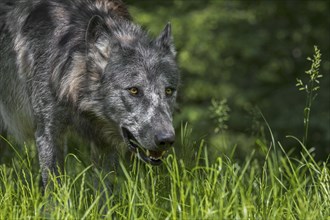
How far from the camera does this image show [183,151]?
5559 mm

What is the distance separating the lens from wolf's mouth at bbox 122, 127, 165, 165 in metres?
5.20

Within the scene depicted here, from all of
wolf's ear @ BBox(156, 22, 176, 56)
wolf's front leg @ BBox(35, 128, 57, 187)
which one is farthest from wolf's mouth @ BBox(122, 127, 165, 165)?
wolf's ear @ BBox(156, 22, 176, 56)

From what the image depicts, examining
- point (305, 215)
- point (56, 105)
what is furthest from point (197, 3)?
point (305, 215)

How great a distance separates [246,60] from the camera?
1380 cm

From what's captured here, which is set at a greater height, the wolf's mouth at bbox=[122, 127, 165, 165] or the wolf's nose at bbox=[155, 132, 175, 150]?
the wolf's nose at bbox=[155, 132, 175, 150]

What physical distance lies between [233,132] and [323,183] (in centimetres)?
778

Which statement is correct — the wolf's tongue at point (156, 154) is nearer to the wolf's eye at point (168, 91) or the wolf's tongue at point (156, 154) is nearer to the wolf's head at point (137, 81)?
the wolf's head at point (137, 81)

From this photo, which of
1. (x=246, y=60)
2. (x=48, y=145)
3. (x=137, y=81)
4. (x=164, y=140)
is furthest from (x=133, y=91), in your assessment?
(x=246, y=60)

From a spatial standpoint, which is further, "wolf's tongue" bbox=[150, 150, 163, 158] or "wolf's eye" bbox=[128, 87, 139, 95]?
"wolf's eye" bbox=[128, 87, 139, 95]

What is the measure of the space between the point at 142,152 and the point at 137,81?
0.55m

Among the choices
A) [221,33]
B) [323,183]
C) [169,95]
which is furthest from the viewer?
[221,33]

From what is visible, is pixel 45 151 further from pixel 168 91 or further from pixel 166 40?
pixel 166 40

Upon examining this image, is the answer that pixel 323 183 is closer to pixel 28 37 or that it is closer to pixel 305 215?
pixel 305 215

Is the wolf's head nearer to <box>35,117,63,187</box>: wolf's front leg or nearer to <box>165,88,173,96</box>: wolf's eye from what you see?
<box>165,88,173,96</box>: wolf's eye
